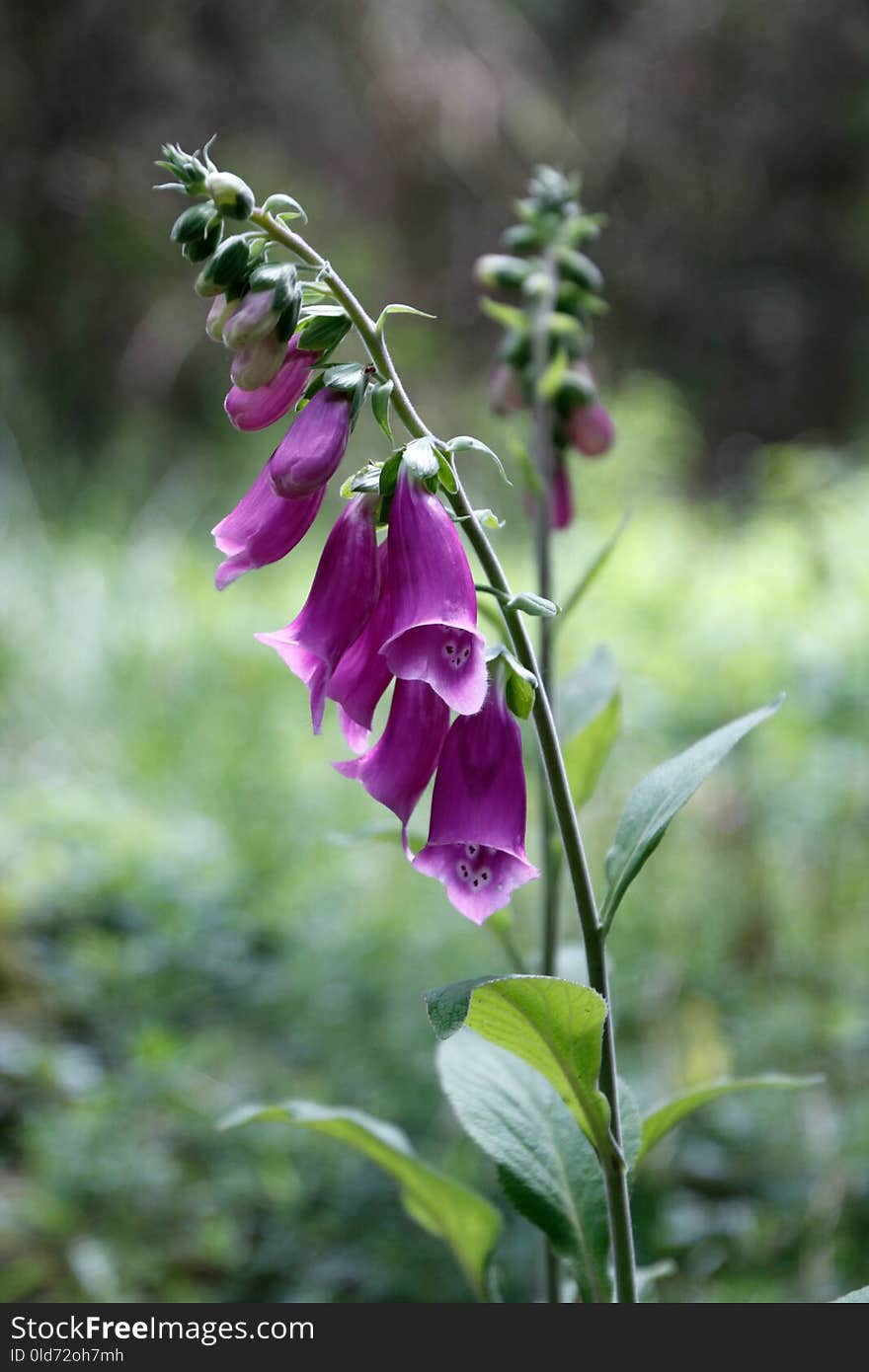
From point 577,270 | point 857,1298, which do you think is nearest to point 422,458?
point 857,1298

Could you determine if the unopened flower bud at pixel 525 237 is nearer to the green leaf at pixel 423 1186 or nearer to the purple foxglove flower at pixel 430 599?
the purple foxglove flower at pixel 430 599

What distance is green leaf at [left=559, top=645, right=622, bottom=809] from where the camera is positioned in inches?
36.4

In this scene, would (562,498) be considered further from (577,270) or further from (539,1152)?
(539,1152)

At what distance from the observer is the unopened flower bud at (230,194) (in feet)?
1.95

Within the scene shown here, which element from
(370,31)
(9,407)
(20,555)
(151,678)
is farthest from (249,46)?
(151,678)

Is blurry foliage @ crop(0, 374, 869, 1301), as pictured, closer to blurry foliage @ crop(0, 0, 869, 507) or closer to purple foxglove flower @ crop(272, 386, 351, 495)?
purple foxglove flower @ crop(272, 386, 351, 495)

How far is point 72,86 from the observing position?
5875 millimetres

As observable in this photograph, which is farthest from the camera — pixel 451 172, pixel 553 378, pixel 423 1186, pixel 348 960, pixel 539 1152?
pixel 451 172

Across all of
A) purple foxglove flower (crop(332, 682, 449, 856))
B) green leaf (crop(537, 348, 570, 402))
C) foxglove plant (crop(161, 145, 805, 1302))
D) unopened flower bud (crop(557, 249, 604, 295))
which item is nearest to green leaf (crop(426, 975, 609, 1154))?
foxglove plant (crop(161, 145, 805, 1302))

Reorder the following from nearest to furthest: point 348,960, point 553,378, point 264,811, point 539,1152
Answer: point 539,1152 < point 553,378 < point 348,960 < point 264,811

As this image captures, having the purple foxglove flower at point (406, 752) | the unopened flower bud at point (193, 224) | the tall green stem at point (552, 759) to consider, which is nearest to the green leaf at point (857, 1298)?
the tall green stem at point (552, 759)

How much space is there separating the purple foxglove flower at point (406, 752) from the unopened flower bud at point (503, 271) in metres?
0.65

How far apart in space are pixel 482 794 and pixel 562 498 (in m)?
0.61

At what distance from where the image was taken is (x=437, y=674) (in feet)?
2.03
